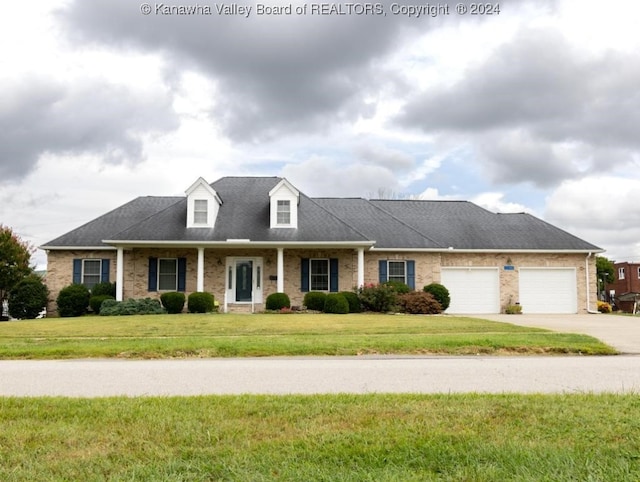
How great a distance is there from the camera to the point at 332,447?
15.0ft

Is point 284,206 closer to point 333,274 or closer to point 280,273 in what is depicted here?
point 280,273

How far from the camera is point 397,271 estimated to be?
92.5 feet

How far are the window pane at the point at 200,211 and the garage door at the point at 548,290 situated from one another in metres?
15.5

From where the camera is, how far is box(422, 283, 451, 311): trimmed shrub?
26.9 metres

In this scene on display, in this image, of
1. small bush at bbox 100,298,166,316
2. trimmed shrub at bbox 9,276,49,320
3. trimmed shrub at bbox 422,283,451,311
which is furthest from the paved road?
trimmed shrub at bbox 9,276,49,320

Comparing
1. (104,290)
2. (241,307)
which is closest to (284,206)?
(241,307)

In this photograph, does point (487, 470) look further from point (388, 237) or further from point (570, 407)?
point (388, 237)

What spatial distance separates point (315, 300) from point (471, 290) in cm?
828

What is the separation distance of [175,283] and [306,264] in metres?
6.08

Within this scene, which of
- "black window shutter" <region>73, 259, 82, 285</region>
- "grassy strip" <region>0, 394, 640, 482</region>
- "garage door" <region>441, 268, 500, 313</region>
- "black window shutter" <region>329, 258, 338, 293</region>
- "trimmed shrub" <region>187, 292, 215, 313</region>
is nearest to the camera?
"grassy strip" <region>0, 394, 640, 482</region>

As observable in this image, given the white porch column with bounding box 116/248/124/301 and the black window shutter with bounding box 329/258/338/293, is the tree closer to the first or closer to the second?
the white porch column with bounding box 116/248/124/301

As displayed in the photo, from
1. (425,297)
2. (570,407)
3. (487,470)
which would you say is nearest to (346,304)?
(425,297)

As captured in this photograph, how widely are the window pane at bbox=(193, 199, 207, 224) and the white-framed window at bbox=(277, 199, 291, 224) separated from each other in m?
3.37

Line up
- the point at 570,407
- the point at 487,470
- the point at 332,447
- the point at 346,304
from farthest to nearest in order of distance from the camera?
the point at 346,304, the point at 570,407, the point at 332,447, the point at 487,470
